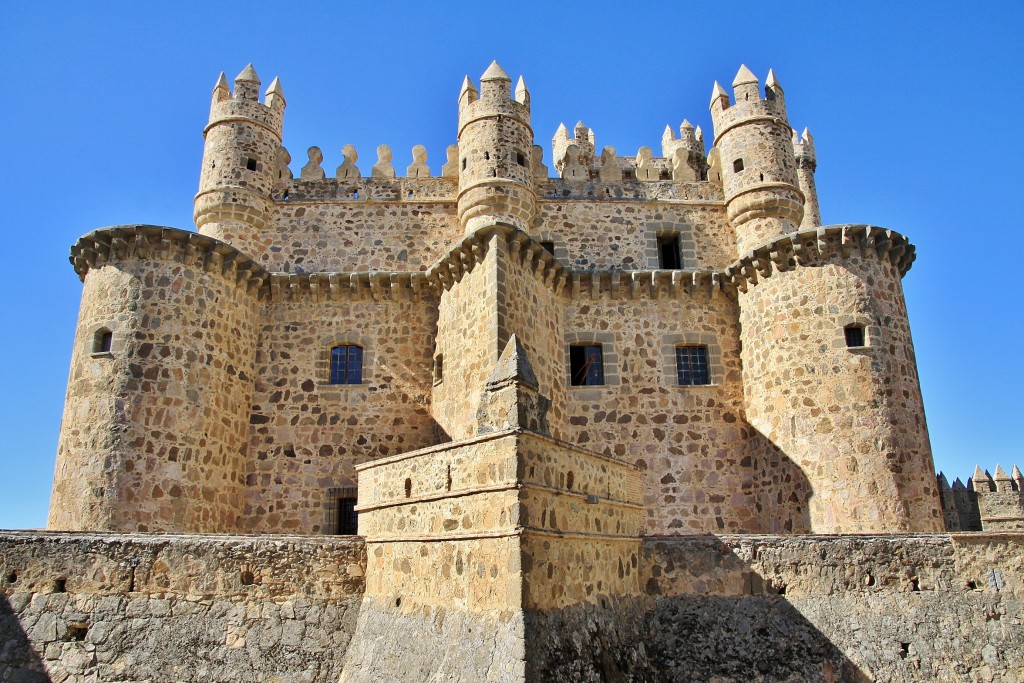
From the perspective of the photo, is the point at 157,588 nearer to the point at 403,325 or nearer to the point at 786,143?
the point at 403,325

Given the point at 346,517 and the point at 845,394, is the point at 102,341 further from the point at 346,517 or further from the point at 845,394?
the point at 845,394

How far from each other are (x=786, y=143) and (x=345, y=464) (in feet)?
45.5

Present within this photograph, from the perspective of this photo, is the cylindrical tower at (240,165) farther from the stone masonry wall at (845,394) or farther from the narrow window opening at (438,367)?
the stone masonry wall at (845,394)

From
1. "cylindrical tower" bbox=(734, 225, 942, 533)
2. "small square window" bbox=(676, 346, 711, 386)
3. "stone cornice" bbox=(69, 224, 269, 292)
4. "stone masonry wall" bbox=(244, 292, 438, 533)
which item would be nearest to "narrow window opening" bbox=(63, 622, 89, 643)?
"stone masonry wall" bbox=(244, 292, 438, 533)

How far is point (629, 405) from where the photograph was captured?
55.0ft

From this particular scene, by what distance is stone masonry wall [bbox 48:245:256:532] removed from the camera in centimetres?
1370

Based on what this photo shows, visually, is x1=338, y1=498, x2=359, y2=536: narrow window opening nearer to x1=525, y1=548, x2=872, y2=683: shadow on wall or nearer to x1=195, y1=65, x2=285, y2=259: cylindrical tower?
x1=195, y1=65, x2=285, y2=259: cylindrical tower

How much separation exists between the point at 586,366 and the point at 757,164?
7099 mm

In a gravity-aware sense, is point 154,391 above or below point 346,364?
below

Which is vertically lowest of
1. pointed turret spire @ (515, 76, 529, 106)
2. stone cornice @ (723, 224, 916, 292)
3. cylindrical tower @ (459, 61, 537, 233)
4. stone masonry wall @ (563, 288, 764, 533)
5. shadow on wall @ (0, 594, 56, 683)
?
shadow on wall @ (0, 594, 56, 683)

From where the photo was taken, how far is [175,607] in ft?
30.7

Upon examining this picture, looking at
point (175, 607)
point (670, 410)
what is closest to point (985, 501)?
point (670, 410)

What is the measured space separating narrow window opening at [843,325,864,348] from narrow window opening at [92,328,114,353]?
1506 centimetres

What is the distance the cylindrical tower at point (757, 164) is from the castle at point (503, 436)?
3.2 inches
